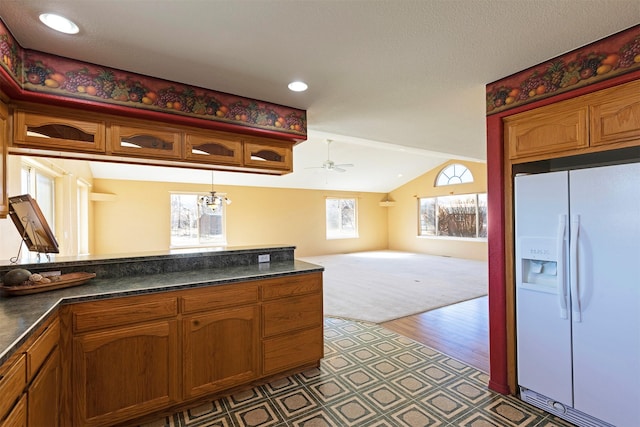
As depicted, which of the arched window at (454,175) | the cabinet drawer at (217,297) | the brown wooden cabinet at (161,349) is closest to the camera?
the brown wooden cabinet at (161,349)

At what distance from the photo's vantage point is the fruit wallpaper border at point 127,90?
1863 mm

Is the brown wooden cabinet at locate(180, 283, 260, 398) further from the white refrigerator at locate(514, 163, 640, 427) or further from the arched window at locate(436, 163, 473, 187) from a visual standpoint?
the arched window at locate(436, 163, 473, 187)

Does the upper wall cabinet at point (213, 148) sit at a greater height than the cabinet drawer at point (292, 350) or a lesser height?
greater

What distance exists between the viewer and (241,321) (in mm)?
2301

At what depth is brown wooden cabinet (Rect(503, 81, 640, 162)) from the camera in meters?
1.76

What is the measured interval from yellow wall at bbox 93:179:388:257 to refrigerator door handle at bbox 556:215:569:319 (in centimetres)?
806

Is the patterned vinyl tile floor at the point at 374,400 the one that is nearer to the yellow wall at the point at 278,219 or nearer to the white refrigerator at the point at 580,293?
the white refrigerator at the point at 580,293

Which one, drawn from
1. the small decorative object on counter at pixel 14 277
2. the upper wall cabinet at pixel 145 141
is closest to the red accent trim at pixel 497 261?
the upper wall cabinet at pixel 145 141

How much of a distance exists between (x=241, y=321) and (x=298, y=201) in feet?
25.8

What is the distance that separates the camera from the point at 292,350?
254 cm

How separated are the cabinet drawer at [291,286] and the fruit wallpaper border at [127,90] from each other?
54.1 inches

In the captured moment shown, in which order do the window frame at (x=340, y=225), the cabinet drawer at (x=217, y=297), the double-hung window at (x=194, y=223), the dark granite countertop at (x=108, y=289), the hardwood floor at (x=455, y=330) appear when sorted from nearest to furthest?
1. the dark granite countertop at (x=108, y=289)
2. the cabinet drawer at (x=217, y=297)
3. the hardwood floor at (x=455, y=330)
4. the double-hung window at (x=194, y=223)
5. the window frame at (x=340, y=225)

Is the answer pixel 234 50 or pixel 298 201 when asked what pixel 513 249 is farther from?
pixel 298 201

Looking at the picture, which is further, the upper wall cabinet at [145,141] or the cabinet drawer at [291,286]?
the cabinet drawer at [291,286]
